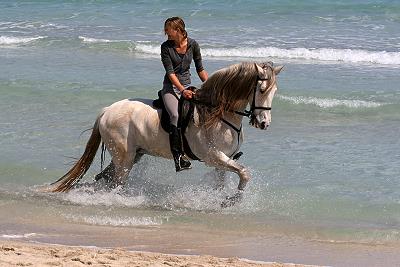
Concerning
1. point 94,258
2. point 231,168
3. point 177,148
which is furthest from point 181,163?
point 94,258

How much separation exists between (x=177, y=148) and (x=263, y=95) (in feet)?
3.58

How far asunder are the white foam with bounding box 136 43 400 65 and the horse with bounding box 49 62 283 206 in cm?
1116

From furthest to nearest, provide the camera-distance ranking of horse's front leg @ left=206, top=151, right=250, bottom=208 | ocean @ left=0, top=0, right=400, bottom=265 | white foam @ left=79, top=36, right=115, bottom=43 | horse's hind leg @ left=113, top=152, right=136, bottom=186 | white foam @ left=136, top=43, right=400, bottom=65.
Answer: white foam @ left=79, top=36, right=115, bottom=43 → white foam @ left=136, top=43, right=400, bottom=65 → horse's hind leg @ left=113, top=152, right=136, bottom=186 → horse's front leg @ left=206, top=151, right=250, bottom=208 → ocean @ left=0, top=0, right=400, bottom=265

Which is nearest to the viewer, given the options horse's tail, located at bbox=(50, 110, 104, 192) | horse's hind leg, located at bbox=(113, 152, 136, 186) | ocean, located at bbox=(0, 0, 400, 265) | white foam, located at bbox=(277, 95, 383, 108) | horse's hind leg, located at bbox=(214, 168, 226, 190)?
ocean, located at bbox=(0, 0, 400, 265)

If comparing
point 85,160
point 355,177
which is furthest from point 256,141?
point 85,160

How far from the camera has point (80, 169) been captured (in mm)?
9258

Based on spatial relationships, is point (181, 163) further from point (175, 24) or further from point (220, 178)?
point (175, 24)

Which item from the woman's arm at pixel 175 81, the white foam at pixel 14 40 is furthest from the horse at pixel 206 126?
the white foam at pixel 14 40

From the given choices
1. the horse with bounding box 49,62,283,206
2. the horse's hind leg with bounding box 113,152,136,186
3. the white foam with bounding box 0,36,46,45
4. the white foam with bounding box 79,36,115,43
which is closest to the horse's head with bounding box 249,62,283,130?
the horse with bounding box 49,62,283,206

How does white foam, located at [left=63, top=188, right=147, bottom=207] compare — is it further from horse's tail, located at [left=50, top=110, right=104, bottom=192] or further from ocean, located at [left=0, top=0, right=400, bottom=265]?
horse's tail, located at [left=50, top=110, right=104, bottom=192]

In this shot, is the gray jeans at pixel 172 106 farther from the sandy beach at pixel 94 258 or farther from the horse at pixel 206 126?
the sandy beach at pixel 94 258

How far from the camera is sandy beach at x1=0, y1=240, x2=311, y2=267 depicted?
6.52m

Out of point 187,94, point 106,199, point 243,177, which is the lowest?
point 106,199

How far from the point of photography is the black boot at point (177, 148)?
857cm
